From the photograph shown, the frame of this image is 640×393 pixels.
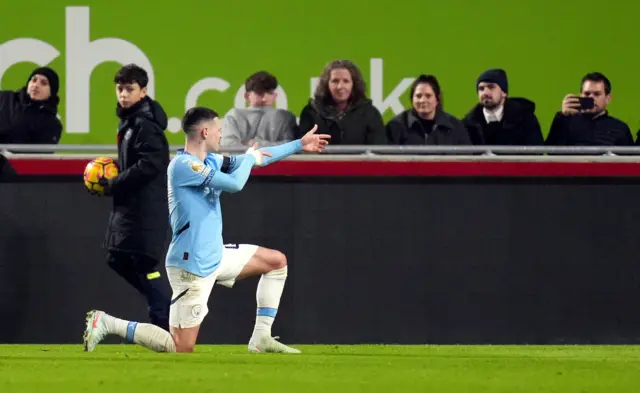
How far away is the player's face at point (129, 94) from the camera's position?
1255 cm

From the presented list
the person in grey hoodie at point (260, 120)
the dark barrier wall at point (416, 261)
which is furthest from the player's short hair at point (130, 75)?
the dark barrier wall at point (416, 261)

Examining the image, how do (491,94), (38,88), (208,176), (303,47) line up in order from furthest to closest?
(303,47)
(38,88)
(491,94)
(208,176)

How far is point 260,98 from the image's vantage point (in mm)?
13602

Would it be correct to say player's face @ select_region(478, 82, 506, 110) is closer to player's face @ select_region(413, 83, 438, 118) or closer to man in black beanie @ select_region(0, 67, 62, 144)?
player's face @ select_region(413, 83, 438, 118)

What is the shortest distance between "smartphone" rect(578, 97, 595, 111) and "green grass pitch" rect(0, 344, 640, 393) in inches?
97.3

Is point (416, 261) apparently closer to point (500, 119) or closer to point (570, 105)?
point (500, 119)

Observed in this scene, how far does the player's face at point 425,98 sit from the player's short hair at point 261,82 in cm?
117

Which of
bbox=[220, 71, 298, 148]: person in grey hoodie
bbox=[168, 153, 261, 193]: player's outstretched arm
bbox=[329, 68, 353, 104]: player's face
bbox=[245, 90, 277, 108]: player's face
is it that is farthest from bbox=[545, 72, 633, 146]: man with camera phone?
bbox=[168, 153, 261, 193]: player's outstretched arm

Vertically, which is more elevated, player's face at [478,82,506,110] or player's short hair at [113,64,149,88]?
player's short hair at [113,64,149,88]

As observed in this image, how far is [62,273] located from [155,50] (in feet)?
8.19

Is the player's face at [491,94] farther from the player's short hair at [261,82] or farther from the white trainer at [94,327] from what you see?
the white trainer at [94,327]

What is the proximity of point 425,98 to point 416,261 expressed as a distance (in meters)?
1.34

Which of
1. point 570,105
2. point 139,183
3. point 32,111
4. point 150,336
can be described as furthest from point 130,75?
point 570,105

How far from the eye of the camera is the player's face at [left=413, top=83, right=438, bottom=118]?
1356cm
